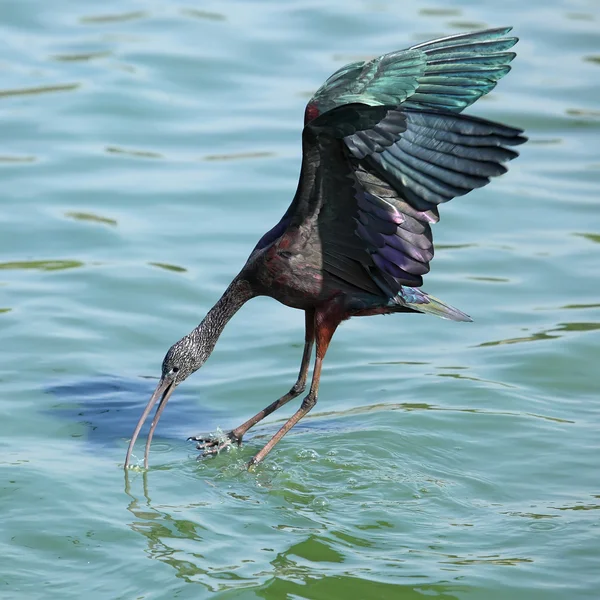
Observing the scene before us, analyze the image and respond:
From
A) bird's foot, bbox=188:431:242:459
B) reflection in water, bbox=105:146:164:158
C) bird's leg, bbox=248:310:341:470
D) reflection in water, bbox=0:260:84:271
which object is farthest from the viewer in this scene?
reflection in water, bbox=105:146:164:158

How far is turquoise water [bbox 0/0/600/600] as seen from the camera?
6.23 metres

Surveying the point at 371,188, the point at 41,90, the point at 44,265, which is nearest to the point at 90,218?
the point at 44,265

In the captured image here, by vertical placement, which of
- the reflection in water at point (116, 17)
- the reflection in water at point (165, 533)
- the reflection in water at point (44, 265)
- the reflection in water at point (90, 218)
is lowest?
the reflection in water at point (165, 533)

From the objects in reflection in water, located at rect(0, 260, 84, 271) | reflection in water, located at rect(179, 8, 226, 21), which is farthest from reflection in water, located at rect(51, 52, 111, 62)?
reflection in water, located at rect(0, 260, 84, 271)

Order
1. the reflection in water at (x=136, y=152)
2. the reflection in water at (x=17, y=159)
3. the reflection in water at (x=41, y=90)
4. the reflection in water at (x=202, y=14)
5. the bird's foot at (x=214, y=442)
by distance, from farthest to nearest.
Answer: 1. the reflection in water at (x=202, y=14)
2. the reflection in water at (x=41, y=90)
3. the reflection in water at (x=136, y=152)
4. the reflection in water at (x=17, y=159)
5. the bird's foot at (x=214, y=442)

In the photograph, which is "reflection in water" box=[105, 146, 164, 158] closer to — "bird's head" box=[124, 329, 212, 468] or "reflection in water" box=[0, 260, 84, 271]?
"reflection in water" box=[0, 260, 84, 271]

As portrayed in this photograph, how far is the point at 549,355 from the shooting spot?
872 cm

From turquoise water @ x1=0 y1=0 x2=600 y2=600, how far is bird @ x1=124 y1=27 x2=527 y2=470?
596mm

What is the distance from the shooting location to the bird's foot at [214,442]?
7.43 m

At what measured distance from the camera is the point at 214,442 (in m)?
7.48

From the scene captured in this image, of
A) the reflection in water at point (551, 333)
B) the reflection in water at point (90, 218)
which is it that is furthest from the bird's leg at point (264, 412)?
the reflection in water at point (90, 218)

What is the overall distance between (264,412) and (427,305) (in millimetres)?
1202

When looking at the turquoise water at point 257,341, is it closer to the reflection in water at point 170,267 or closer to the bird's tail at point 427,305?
the reflection in water at point 170,267

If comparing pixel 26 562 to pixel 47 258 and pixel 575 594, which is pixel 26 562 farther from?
pixel 47 258
